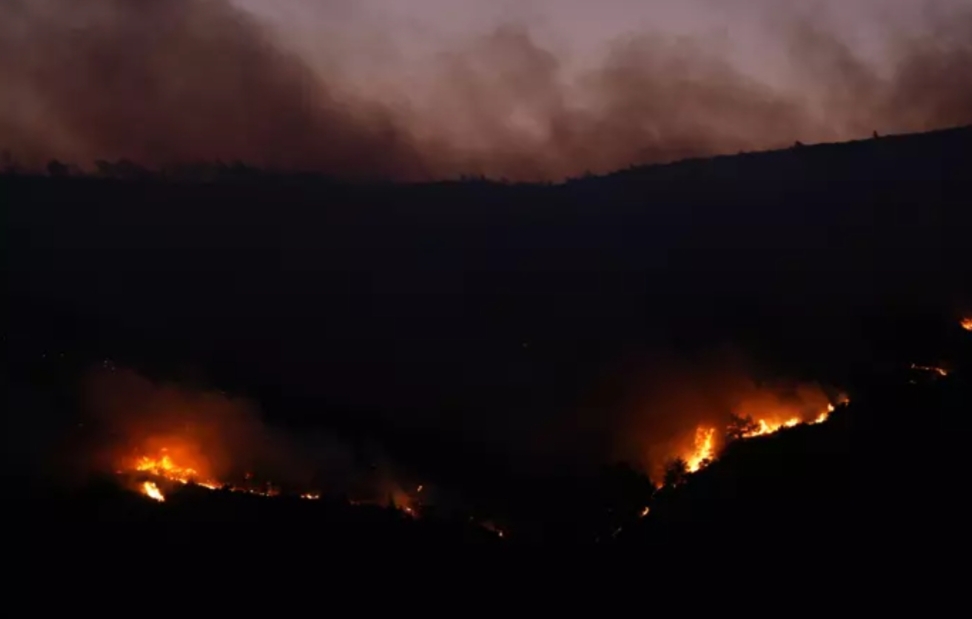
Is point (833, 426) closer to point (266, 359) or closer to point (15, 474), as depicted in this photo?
point (266, 359)

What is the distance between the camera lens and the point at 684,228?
5953 cm

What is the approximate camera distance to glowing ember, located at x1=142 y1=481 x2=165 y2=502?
3989cm

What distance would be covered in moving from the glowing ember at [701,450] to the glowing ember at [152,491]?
2149 centimetres

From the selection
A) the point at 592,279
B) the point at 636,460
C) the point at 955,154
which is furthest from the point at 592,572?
the point at 955,154

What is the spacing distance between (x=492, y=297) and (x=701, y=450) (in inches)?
666

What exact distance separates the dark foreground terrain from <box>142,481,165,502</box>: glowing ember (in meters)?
0.96

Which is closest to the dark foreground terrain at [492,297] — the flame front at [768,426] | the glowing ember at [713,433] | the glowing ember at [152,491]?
the glowing ember at [152,491]

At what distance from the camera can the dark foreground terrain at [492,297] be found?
4706cm

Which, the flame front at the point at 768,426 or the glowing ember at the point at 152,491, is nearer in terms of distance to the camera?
the glowing ember at the point at 152,491

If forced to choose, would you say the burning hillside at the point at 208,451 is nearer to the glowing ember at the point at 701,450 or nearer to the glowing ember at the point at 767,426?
the glowing ember at the point at 701,450

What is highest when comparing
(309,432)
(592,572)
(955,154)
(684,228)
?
(955,154)

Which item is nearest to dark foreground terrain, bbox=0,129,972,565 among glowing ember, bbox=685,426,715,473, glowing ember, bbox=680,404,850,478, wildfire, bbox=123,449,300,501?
wildfire, bbox=123,449,300,501

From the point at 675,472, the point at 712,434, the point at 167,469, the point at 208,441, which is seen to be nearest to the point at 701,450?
the point at 712,434

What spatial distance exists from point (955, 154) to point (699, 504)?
1283 inches
